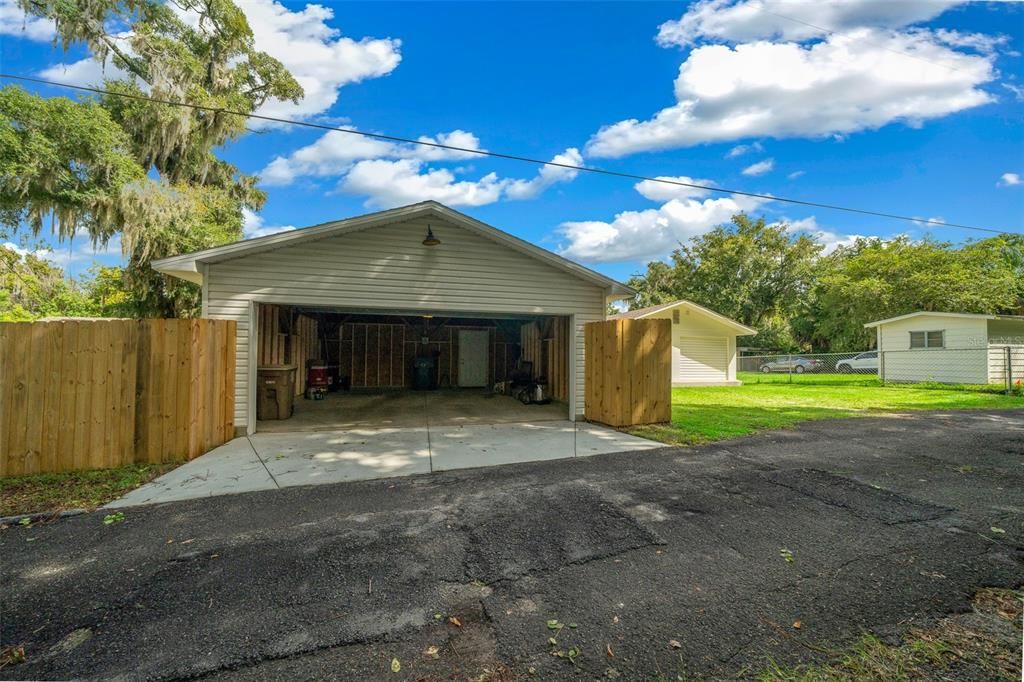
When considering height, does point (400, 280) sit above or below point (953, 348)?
above

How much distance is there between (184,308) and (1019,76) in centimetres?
1895

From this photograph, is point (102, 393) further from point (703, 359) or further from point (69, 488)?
point (703, 359)

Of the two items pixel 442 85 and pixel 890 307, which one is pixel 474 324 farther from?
pixel 890 307

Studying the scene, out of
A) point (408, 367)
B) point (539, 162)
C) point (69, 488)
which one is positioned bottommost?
point (69, 488)

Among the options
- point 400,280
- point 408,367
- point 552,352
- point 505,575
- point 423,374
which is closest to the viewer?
point 505,575

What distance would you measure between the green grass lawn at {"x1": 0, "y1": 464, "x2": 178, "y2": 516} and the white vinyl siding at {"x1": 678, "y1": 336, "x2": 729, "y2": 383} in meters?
16.2

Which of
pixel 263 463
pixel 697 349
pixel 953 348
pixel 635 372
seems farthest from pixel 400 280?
pixel 953 348

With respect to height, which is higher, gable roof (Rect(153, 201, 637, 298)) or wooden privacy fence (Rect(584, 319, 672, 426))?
gable roof (Rect(153, 201, 637, 298))

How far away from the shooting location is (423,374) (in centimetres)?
1470

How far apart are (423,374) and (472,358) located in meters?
2.06

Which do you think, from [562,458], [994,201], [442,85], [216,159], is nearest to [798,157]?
[994,201]

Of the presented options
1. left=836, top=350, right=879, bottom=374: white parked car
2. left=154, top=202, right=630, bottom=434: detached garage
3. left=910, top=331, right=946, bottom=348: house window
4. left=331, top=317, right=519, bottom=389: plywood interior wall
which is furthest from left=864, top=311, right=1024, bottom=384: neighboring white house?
left=331, top=317, right=519, bottom=389: plywood interior wall

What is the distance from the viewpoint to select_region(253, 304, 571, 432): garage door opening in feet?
27.7

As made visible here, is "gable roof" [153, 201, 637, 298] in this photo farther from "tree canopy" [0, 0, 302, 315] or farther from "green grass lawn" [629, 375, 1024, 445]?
"tree canopy" [0, 0, 302, 315]
